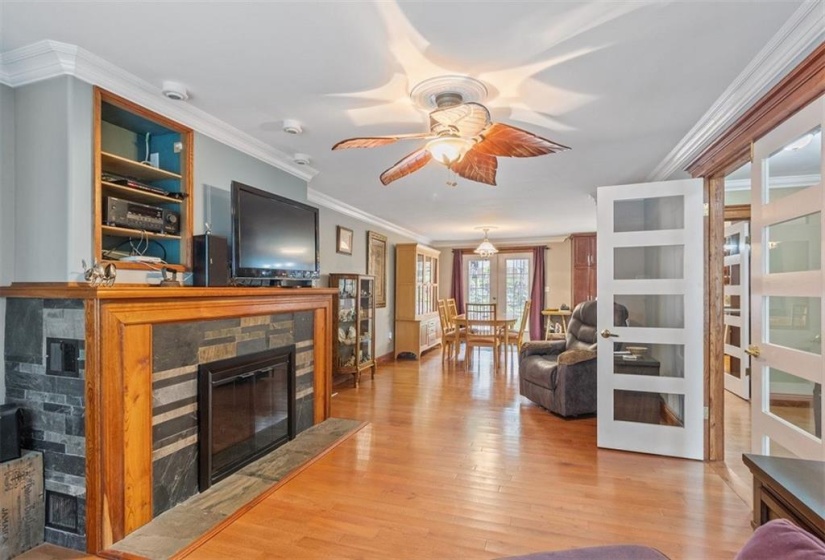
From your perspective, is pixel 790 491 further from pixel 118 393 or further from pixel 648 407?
pixel 118 393

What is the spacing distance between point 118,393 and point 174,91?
1615 mm

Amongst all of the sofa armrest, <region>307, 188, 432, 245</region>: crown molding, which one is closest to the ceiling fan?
<region>307, 188, 432, 245</region>: crown molding

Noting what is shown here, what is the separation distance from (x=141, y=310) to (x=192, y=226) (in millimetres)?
778

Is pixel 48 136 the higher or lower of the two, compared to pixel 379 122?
lower

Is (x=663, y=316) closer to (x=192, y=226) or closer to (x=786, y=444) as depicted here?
(x=786, y=444)

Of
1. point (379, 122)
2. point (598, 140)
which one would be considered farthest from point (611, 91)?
point (379, 122)

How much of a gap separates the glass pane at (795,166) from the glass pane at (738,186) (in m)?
1.55

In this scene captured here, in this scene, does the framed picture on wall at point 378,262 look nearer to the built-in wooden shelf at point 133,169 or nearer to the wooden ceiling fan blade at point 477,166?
the wooden ceiling fan blade at point 477,166

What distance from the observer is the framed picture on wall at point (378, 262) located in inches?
255

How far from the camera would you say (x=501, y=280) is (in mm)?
8914

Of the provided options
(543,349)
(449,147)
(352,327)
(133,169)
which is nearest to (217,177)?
(133,169)

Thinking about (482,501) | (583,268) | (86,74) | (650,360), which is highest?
(86,74)

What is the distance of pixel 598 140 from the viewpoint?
9.83 ft

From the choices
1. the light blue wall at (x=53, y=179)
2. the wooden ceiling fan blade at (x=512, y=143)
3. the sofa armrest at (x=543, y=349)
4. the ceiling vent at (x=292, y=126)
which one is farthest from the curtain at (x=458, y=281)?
the light blue wall at (x=53, y=179)
